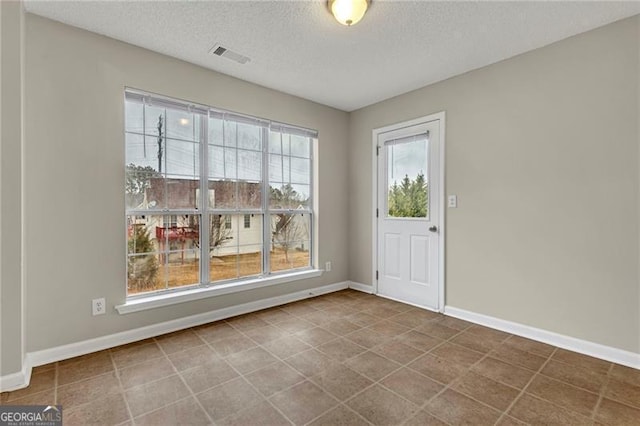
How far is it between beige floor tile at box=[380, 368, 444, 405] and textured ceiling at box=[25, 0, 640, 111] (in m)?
2.56

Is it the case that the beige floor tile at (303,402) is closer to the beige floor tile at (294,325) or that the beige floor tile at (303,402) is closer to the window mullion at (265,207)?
the beige floor tile at (294,325)

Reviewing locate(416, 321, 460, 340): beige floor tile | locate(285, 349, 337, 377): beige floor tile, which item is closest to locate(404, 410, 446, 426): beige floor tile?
locate(285, 349, 337, 377): beige floor tile

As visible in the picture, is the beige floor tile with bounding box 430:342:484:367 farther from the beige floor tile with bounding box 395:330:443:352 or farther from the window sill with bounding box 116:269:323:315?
the window sill with bounding box 116:269:323:315

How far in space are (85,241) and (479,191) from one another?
11.7 feet

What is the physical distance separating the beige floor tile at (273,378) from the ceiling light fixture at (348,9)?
2.48 metres

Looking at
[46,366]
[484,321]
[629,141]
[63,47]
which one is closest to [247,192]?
[63,47]

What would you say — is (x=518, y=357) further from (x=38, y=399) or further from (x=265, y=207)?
(x=38, y=399)

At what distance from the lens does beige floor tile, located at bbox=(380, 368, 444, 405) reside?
1869 millimetres

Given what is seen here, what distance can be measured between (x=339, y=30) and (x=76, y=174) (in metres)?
2.36

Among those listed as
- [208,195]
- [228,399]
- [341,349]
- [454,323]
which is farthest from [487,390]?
[208,195]

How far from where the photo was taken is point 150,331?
2.72 metres

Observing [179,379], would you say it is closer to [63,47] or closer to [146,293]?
[146,293]

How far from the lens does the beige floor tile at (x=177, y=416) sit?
1630 mm

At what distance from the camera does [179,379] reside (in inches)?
80.5
